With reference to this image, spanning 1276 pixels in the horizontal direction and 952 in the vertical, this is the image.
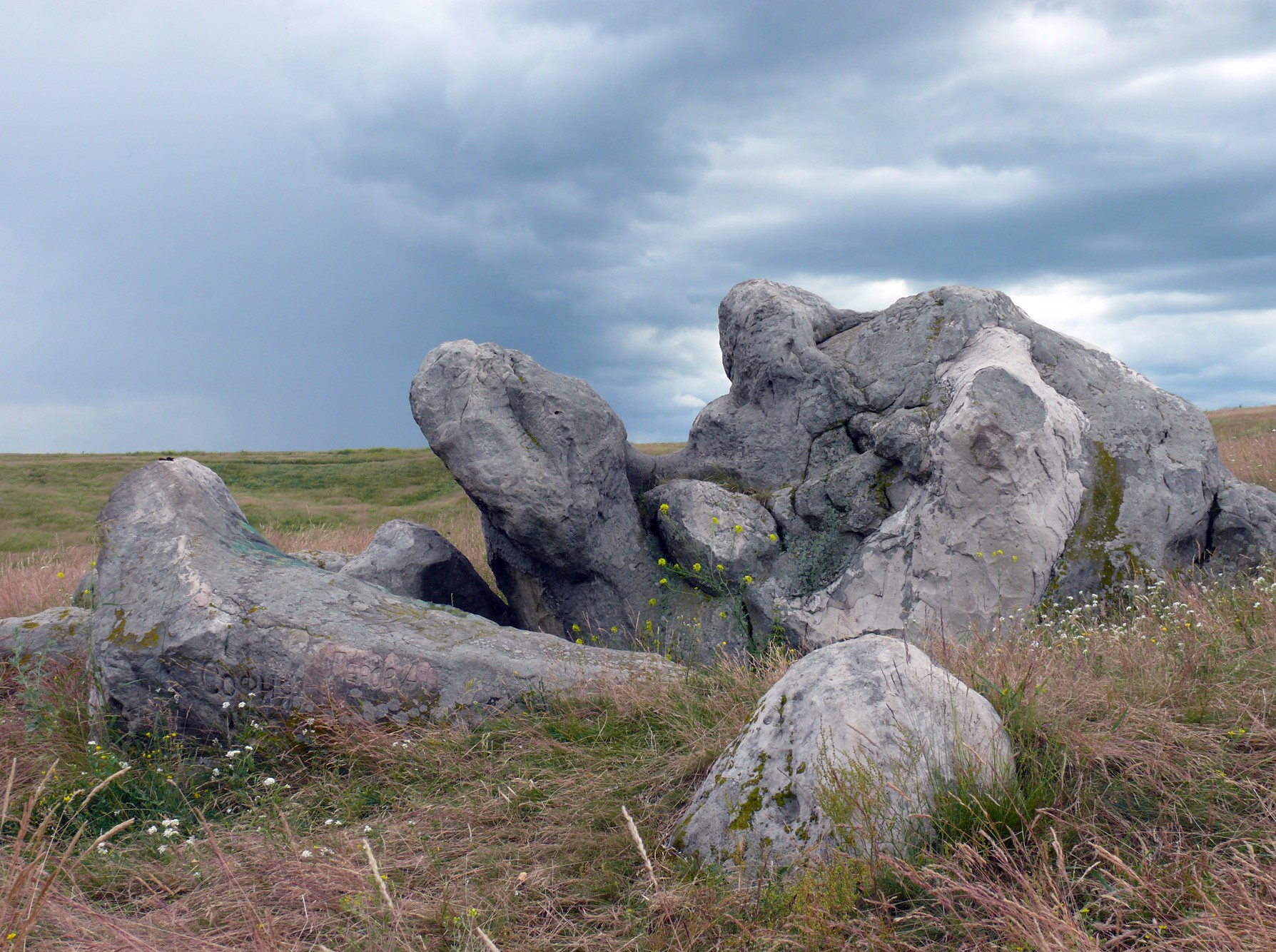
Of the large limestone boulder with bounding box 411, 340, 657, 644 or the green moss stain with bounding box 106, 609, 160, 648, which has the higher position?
the large limestone boulder with bounding box 411, 340, 657, 644

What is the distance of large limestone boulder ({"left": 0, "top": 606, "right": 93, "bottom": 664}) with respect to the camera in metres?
8.38

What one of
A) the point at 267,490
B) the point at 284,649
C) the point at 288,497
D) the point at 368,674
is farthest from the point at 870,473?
the point at 267,490

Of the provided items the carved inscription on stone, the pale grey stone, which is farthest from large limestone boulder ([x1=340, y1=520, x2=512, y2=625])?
the carved inscription on stone

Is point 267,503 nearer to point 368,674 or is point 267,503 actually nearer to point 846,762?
point 368,674

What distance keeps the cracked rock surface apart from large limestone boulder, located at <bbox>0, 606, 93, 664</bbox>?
404cm

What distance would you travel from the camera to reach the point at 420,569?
9.73 metres

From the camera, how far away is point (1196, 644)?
5.70m

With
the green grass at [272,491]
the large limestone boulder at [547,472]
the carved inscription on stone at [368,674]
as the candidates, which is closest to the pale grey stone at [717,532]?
the large limestone boulder at [547,472]

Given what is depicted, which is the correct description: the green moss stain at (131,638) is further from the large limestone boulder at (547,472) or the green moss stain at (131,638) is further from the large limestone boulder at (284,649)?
the large limestone boulder at (547,472)

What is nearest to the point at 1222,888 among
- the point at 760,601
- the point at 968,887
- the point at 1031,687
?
the point at 968,887

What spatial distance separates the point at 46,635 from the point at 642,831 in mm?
7516

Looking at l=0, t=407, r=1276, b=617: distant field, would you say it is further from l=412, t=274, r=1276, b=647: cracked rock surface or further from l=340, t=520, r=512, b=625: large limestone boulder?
l=412, t=274, r=1276, b=647: cracked rock surface

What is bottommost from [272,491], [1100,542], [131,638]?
[131,638]

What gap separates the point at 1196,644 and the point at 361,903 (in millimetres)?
5364
